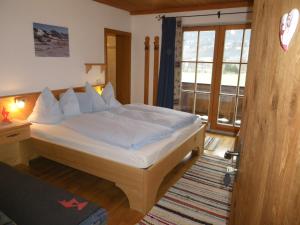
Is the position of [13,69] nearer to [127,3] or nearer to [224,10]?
[127,3]

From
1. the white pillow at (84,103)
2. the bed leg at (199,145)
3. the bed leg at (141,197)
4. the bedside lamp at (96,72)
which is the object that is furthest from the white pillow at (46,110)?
the bed leg at (199,145)

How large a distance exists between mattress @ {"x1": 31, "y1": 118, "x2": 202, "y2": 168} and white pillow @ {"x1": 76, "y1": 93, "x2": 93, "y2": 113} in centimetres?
61

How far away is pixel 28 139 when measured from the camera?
292cm

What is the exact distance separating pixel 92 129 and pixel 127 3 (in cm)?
276

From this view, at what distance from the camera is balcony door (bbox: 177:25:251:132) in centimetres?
422

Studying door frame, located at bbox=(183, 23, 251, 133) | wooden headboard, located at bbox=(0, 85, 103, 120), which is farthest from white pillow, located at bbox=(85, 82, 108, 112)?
door frame, located at bbox=(183, 23, 251, 133)

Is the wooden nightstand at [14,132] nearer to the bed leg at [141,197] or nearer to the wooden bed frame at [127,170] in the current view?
the wooden bed frame at [127,170]

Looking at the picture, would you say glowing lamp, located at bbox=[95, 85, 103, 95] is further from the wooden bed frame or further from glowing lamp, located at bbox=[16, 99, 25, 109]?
the wooden bed frame

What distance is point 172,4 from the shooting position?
4246mm

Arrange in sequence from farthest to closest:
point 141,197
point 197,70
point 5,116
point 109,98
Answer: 1. point 197,70
2. point 109,98
3. point 5,116
4. point 141,197

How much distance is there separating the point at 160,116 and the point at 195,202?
4.08 feet

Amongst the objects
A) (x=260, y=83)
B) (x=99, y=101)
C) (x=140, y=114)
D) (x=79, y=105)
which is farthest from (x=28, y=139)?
(x=260, y=83)

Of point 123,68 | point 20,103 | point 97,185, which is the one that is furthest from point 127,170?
point 123,68

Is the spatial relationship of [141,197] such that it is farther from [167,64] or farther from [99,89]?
[167,64]
